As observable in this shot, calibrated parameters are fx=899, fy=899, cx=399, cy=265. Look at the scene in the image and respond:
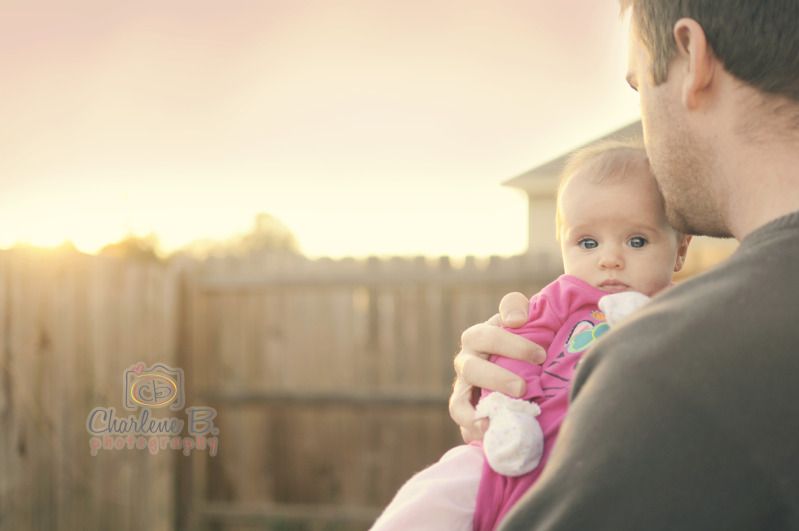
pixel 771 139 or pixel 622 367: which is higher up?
pixel 771 139

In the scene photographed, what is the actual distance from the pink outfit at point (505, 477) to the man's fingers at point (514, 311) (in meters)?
0.03

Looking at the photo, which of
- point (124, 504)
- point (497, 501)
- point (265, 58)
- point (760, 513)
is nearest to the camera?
point (760, 513)

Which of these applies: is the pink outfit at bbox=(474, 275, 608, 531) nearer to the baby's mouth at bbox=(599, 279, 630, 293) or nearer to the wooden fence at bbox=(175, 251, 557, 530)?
the baby's mouth at bbox=(599, 279, 630, 293)

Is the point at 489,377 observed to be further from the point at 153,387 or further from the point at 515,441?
the point at 153,387

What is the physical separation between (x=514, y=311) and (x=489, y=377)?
220 millimetres

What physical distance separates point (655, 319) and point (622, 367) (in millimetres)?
82

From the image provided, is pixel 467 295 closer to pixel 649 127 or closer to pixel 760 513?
pixel 649 127

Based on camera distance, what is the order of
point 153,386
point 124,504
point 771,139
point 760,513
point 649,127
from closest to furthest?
1. point 760,513
2. point 771,139
3. point 649,127
4. point 124,504
5. point 153,386

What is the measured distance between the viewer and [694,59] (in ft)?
4.50

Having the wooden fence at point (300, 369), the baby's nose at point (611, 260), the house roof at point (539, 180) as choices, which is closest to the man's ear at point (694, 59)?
the baby's nose at point (611, 260)

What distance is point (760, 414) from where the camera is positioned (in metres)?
1.02

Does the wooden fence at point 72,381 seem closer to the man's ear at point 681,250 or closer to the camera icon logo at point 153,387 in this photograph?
the camera icon logo at point 153,387

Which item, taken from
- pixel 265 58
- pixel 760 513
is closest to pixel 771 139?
pixel 760 513

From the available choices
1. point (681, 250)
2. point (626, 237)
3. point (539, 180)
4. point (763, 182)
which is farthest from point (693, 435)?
point (539, 180)
